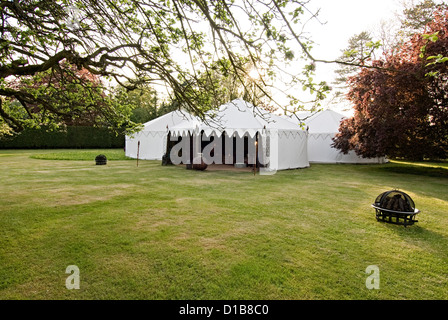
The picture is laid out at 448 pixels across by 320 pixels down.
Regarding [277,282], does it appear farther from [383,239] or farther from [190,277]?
[383,239]

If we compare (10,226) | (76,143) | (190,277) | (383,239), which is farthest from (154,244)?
(76,143)

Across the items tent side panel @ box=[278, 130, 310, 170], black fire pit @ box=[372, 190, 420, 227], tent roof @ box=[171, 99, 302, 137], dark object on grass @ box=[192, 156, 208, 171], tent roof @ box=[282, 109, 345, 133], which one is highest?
tent roof @ box=[282, 109, 345, 133]

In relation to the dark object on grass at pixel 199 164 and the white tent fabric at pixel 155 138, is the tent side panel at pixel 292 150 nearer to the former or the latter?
the dark object on grass at pixel 199 164

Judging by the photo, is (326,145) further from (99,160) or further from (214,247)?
(214,247)

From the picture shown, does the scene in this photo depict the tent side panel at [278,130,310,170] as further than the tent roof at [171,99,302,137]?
Yes

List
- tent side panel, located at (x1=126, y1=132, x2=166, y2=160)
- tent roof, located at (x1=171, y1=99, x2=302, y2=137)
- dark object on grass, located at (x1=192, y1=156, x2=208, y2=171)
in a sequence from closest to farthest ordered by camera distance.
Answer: tent roof, located at (x1=171, y1=99, x2=302, y2=137), dark object on grass, located at (x1=192, y1=156, x2=208, y2=171), tent side panel, located at (x1=126, y1=132, x2=166, y2=160)

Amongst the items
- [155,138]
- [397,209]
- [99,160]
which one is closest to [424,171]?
[397,209]

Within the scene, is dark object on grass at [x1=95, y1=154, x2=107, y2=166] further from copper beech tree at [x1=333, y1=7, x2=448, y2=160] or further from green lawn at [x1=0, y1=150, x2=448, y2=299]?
copper beech tree at [x1=333, y1=7, x2=448, y2=160]

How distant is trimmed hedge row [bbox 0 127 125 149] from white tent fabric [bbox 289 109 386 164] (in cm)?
1674

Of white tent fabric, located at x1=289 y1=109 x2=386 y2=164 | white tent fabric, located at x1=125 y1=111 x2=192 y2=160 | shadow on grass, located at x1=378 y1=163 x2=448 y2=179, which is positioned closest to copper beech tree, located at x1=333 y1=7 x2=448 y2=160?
shadow on grass, located at x1=378 y1=163 x2=448 y2=179

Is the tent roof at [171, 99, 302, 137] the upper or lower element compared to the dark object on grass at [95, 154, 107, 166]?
upper

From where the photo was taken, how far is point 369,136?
11539 millimetres

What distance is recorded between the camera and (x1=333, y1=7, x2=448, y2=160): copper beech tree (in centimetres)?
973

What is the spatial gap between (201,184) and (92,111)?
12.4ft
